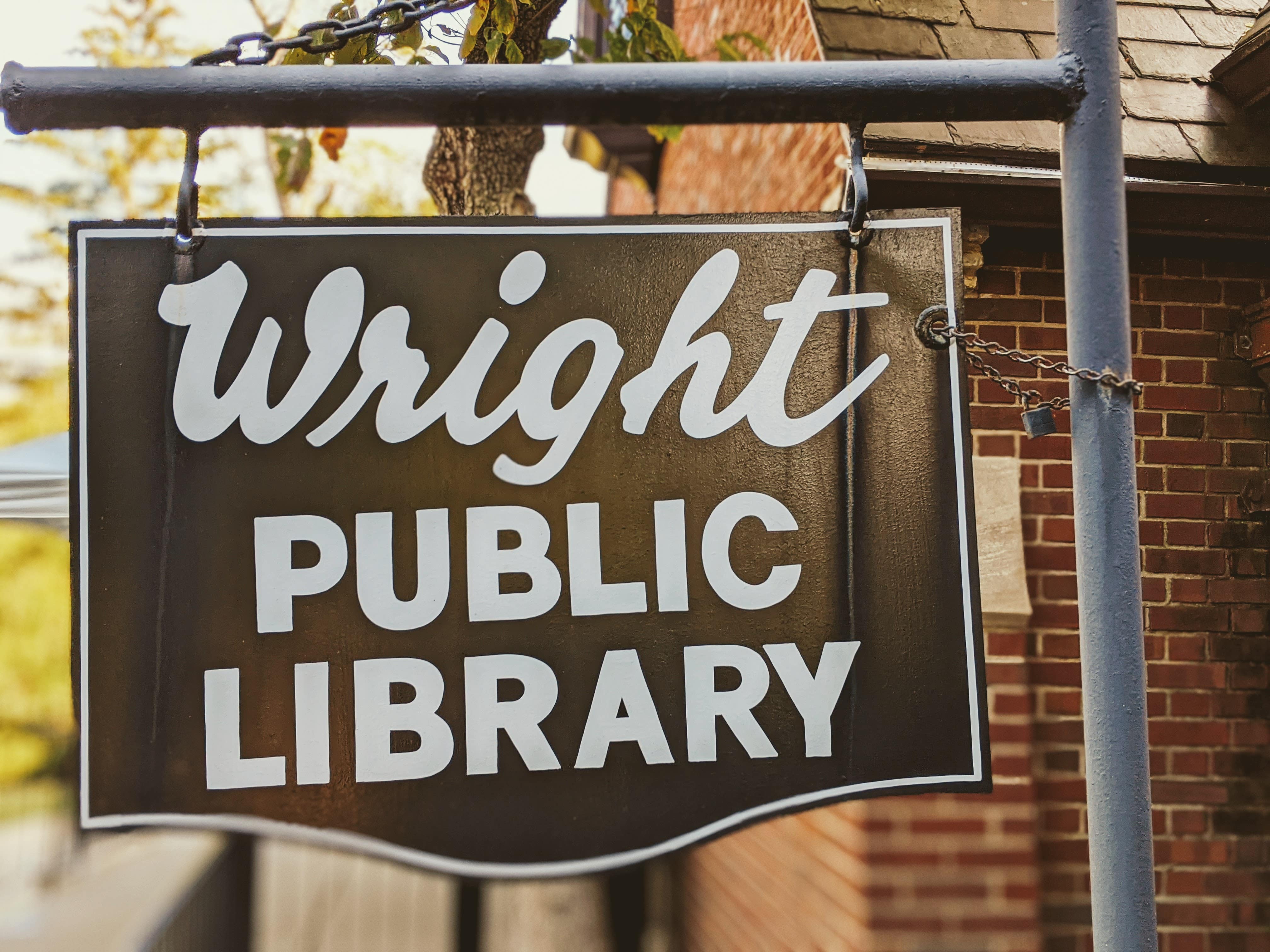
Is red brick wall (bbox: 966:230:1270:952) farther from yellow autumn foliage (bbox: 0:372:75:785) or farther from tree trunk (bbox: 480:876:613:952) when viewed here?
yellow autumn foliage (bbox: 0:372:75:785)

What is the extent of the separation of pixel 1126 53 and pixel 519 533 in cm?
271

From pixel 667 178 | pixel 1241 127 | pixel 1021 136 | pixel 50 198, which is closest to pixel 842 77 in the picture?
pixel 1021 136

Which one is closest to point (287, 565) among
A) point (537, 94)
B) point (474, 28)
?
point (537, 94)

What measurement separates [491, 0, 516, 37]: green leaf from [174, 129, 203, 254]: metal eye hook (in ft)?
5.13

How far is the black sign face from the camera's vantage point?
136 cm

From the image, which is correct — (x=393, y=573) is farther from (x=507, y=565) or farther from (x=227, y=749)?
(x=227, y=749)

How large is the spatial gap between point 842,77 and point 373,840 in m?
1.36

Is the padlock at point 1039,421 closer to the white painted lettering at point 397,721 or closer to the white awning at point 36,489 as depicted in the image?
the white painted lettering at point 397,721

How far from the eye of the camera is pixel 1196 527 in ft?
9.63

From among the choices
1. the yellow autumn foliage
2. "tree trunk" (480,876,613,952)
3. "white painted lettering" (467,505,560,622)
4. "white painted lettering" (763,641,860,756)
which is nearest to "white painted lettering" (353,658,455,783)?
"white painted lettering" (467,505,560,622)

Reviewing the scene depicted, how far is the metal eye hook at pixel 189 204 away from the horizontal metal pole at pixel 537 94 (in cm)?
3

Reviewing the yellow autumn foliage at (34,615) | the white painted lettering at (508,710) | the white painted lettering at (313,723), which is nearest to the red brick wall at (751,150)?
the white painted lettering at (508,710)

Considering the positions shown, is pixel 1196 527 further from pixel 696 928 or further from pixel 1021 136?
pixel 696 928

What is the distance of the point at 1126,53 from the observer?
2.89 metres
